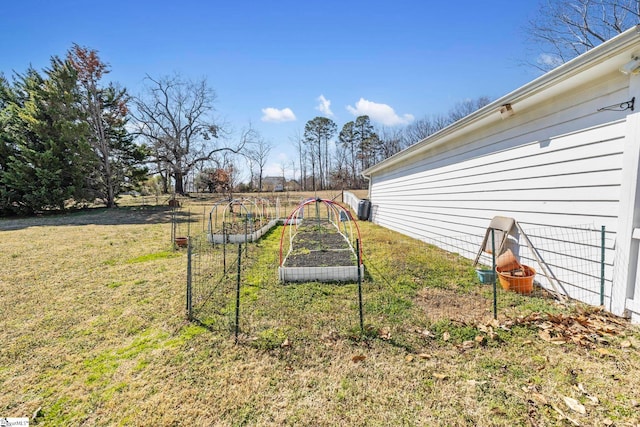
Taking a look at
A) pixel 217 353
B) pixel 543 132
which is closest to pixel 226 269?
pixel 217 353

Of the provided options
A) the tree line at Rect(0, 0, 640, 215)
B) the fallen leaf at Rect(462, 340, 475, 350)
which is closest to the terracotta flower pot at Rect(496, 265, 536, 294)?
the fallen leaf at Rect(462, 340, 475, 350)

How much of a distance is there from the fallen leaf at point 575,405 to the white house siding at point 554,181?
203 centimetres

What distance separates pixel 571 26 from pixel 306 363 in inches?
653

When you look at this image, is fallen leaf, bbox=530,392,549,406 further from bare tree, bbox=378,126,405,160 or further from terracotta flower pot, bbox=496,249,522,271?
bare tree, bbox=378,126,405,160

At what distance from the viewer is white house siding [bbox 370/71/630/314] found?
121 inches

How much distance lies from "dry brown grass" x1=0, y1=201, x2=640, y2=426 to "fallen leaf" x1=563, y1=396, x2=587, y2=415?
4 centimetres

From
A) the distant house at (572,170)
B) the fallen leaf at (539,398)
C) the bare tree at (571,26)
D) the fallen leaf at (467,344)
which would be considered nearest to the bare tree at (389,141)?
the bare tree at (571,26)

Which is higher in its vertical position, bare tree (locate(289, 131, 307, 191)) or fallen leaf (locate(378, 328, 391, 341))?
bare tree (locate(289, 131, 307, 191))

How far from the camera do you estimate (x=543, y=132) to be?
154 inches

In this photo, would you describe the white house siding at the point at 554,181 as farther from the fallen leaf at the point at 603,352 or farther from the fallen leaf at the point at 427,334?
the fallen leaf at the point at 427,334

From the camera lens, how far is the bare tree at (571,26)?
31.8ft

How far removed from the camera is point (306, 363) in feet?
7.86

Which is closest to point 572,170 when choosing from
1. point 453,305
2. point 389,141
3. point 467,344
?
point 453,305

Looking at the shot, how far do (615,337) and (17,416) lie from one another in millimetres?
5098
